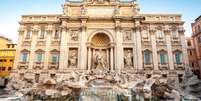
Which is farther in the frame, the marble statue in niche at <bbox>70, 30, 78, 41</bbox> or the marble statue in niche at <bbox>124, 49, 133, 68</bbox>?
the marble statue in niche at <bbox>70, 30, 78, 41</bbox>

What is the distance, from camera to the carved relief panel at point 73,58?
78.4 ft

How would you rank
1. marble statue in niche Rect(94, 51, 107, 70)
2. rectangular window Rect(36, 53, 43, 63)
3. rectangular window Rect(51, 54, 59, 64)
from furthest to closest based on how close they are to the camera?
1. rectangular window Rect(36, 53, 43, 63)
2. rectangular window Rect(51, 54, 59, 64)
3. marble statue in niche Rect(94, 51, 107, 70)

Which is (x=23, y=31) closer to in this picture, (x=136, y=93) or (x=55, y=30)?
(x=55, y=30)

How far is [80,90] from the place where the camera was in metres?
17.1

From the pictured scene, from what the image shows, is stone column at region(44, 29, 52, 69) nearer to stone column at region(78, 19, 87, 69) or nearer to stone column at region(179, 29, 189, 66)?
stone column at region(78, 19, 87, 69)

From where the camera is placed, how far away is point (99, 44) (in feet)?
85.3

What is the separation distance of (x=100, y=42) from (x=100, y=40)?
0.30m

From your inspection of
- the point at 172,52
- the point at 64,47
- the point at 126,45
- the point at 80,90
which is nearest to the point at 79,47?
the point at 64,47

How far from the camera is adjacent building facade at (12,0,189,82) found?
23797 millimetres

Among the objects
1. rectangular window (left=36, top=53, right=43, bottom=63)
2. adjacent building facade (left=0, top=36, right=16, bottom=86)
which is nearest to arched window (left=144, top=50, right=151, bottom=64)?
rectangular window (left=36, top=53, right=43, bottom=63)

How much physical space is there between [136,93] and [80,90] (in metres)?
5.36

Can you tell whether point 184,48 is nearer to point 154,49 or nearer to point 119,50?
point 154,49

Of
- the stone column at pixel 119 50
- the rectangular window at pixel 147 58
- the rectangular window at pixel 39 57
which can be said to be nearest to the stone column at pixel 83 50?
the stone column at pixel 119 50

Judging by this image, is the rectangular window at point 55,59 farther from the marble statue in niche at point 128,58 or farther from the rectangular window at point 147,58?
the rectangular window at point 147,58
